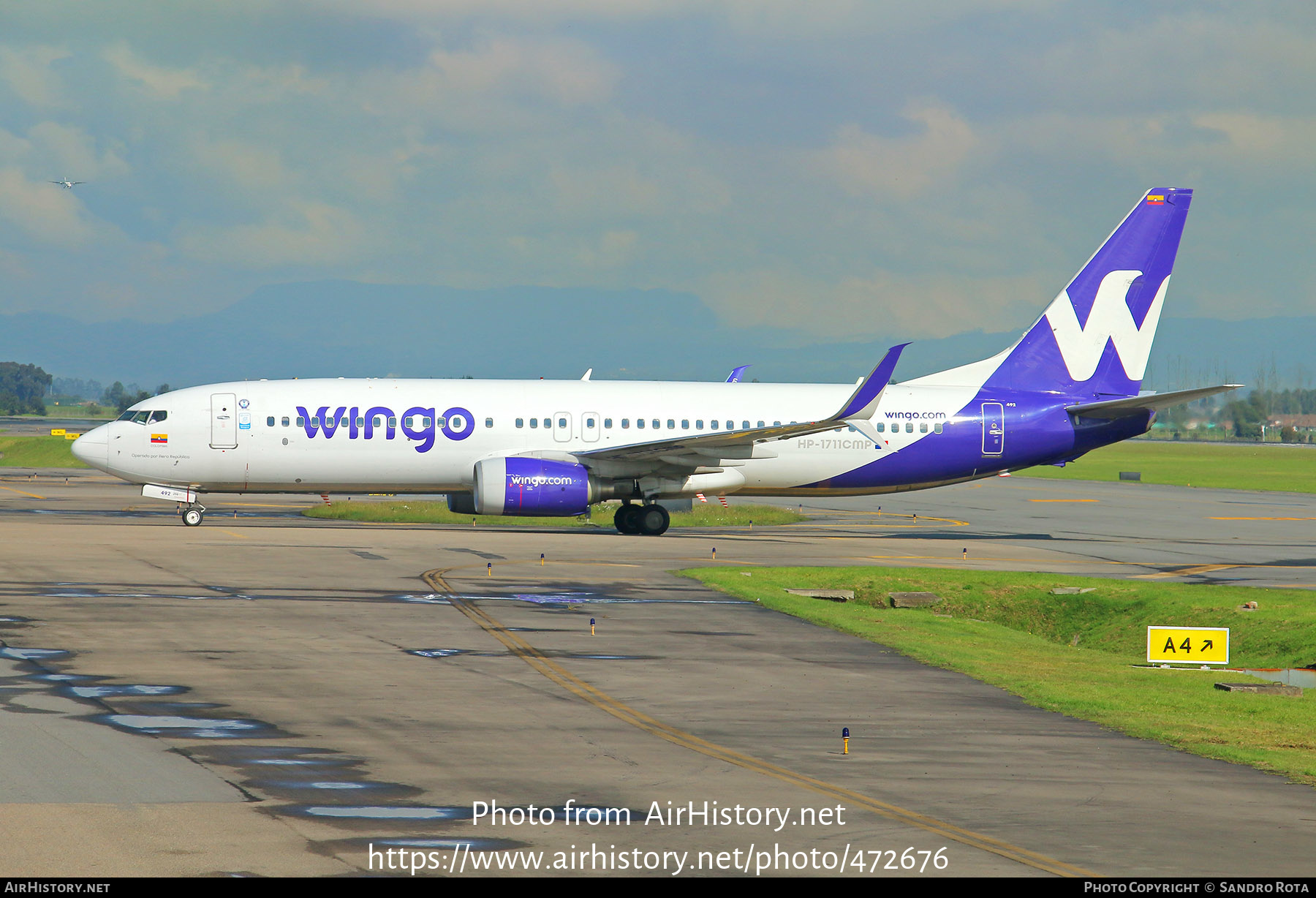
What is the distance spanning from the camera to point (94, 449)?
38.9 metres

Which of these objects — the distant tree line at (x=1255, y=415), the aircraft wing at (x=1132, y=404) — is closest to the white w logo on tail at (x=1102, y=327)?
the aircraft wing at (x=1132, y=404)

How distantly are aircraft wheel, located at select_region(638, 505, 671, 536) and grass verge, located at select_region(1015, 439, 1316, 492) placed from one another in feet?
81.3

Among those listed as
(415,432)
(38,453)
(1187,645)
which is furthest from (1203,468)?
(1187,645)

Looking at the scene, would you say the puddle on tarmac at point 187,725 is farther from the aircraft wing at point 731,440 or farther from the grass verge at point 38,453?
the grass verge at point 38,453

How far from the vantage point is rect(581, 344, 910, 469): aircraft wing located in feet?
122

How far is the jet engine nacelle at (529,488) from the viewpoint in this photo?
122ft

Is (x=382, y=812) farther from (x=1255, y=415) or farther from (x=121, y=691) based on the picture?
(x=1255, y=415)

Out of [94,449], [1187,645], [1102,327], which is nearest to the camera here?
[1187,645]

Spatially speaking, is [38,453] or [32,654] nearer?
[32,654]

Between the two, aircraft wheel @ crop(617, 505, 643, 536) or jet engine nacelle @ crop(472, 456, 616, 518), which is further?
aircraft wheel @ crop(617, 505, 643, 536)

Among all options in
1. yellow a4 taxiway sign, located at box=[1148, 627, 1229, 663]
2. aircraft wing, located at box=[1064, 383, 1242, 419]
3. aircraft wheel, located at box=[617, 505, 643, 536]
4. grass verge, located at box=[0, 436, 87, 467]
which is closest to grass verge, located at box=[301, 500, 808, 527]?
aircraft wheel, located at box=[617, 505, 643, 536]

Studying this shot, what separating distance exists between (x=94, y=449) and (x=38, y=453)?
163 ft

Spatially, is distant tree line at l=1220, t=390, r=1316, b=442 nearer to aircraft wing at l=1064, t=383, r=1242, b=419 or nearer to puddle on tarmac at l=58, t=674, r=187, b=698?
aircraft wing at l=1064, t=383, r=1242, b=419

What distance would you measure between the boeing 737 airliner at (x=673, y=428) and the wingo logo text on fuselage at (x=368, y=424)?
0.16ft
